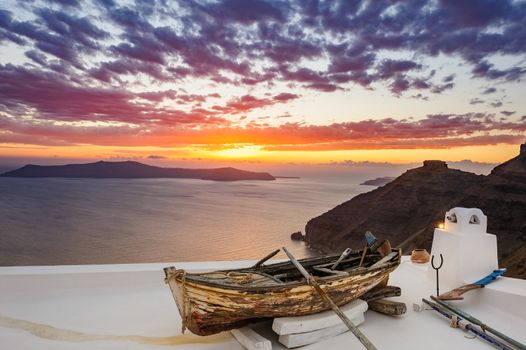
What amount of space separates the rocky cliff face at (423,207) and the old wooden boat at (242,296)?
38.8m

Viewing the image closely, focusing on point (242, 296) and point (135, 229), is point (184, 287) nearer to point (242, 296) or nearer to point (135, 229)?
point (242, 296)

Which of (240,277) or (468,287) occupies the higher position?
(240,277)

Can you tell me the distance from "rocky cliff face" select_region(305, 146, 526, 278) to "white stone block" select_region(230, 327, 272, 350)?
1544 inches

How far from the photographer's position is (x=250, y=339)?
103 inches

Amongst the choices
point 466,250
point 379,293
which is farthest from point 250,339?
point 466,250

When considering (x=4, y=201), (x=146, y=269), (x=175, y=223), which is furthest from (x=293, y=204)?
(x=146, y=269)

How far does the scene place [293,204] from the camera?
89.2 m

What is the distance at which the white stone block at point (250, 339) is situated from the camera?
2512 millimetres

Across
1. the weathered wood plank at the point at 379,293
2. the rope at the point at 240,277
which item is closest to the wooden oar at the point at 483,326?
the weathered wood plank at the point at 379,293

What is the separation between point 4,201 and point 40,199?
6756 millimetres

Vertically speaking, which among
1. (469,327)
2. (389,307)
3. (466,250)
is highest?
Answer: (466,250)

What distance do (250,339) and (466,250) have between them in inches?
116

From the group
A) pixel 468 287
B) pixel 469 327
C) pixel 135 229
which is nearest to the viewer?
pixel 469 327

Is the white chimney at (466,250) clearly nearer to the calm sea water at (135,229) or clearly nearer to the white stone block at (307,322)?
the white stone block at (307,322)
